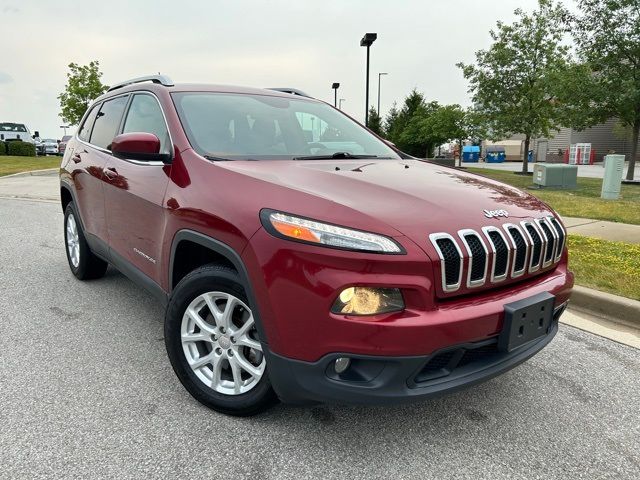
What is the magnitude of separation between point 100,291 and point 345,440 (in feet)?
10.1

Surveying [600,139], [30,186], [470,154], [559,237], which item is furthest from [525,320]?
[600,139]

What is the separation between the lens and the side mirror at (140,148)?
282 centimetres

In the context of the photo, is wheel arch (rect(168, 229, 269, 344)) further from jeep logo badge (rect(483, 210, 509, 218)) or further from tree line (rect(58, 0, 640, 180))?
tree line (rect(58, 0, 640, 180))

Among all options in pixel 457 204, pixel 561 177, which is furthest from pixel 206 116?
pixel 561 177

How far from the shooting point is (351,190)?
7.77 ft

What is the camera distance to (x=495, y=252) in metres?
2.22

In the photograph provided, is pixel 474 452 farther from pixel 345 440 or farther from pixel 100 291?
pixel 100 291

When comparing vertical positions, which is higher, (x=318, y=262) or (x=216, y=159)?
(x=216, y=159)

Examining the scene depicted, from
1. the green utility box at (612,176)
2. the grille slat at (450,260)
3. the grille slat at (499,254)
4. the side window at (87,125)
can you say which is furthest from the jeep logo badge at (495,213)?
the green utility box at (612,176)

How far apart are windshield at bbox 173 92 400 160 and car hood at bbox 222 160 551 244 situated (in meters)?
0.25

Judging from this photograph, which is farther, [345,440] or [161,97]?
[161,97]

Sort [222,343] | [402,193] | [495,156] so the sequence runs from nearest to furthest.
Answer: [402,193], [222,343], [495,156]

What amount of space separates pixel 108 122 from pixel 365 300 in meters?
3.20

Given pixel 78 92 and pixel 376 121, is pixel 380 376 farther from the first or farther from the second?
pixel 376 121
